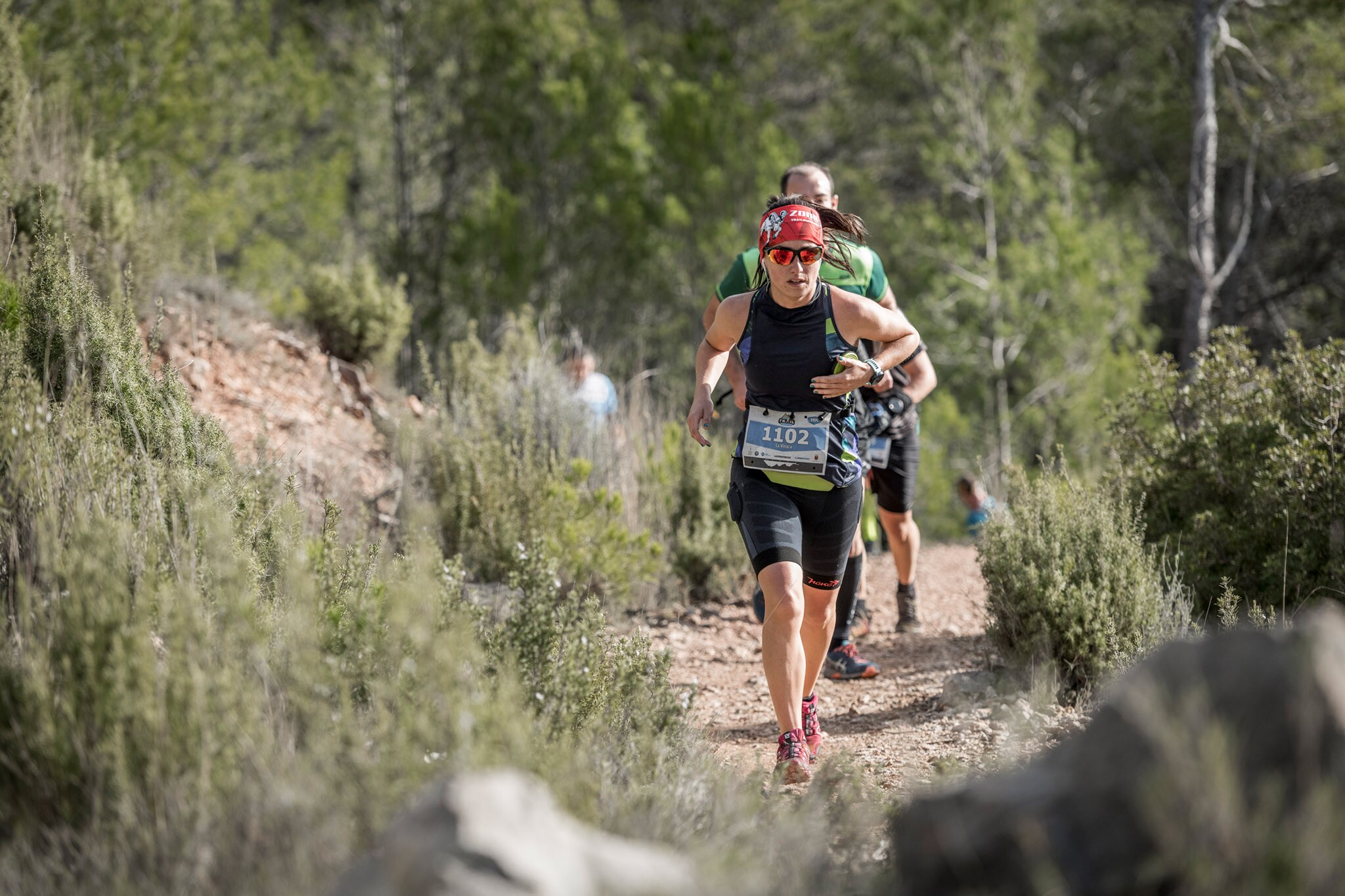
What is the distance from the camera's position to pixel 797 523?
3379 millimetres

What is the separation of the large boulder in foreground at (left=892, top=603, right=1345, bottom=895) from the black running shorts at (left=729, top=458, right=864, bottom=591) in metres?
1.42

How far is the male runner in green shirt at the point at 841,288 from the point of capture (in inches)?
163

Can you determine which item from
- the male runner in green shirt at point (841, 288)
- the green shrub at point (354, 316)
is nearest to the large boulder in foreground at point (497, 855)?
the male runner in green shirt at point (841, 288)

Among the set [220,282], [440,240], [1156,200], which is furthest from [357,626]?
[1156,200]

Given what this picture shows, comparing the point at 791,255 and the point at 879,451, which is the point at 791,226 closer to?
the point at 791,255

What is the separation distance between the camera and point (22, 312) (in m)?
3.69

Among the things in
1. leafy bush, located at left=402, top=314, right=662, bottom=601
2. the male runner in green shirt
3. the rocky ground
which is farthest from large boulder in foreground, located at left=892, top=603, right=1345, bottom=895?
the rocky ground

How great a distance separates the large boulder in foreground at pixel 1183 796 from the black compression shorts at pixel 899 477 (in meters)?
2.97

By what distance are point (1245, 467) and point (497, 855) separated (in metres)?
3.97

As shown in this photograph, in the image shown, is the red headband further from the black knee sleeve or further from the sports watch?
the black knee sleeve

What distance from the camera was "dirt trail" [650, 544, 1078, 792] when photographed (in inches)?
138

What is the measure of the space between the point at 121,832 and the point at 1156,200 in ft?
57.5

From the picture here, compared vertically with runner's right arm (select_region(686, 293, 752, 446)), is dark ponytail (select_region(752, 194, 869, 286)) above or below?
above

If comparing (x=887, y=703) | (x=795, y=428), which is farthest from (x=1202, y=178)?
(x=795, y=428)
